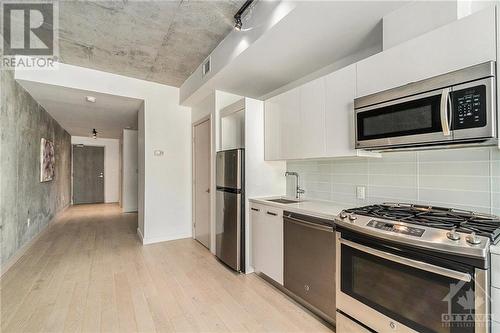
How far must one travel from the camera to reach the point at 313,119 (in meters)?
2.25

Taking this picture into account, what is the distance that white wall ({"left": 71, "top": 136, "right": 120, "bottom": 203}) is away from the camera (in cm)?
863

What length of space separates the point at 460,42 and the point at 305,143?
1.30 metres

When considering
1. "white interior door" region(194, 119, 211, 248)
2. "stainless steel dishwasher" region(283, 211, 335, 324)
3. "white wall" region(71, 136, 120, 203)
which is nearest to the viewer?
"stainless steel dishwasher" region(283, 211, 335, 324)

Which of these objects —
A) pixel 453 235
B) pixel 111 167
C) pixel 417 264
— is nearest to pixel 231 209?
pixel 417 264

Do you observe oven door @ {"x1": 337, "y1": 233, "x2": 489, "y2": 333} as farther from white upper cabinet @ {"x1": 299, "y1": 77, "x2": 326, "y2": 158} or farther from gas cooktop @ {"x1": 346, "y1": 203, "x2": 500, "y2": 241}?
white upper cabinet @ {"x1": 299, "y1": 77, "x2": 326, "y2": 158}

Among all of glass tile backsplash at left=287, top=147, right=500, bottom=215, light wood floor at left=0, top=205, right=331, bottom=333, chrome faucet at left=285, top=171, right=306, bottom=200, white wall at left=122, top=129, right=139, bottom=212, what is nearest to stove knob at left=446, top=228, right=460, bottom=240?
glass tile backsplash at left=287, top=147, right=500, bottom=215

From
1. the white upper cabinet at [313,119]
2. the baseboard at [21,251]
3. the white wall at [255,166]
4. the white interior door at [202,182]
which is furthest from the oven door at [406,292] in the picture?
the baseboard at [21,251]

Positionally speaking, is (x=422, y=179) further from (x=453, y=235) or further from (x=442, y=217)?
(x=453, y=235)

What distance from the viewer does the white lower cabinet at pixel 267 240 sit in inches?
93.7

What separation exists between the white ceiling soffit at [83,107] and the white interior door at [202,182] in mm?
1243

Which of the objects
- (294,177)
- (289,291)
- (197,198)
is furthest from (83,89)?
(289,291)

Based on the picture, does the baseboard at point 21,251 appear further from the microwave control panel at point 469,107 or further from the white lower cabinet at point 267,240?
the microwave control panel at point 469,107

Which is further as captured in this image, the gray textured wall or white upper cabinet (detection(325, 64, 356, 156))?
the gray textured wall

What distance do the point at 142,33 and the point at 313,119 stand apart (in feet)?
6.89
